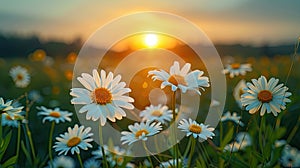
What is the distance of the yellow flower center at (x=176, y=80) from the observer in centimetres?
88

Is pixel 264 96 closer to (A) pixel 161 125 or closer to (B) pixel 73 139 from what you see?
(B) pixel 73 139

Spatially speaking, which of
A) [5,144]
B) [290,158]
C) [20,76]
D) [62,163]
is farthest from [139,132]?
[20,76]


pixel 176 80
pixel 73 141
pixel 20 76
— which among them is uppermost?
pixel 20 76

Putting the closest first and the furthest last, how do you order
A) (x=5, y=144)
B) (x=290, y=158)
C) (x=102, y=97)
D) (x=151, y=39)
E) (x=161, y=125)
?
(x=102, y=97) < (x=5, y=144) < (x=161, y=125) < (x=290, y=158) < (x=151, y=39)

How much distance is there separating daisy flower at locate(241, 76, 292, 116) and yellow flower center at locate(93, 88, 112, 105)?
255 millimetres

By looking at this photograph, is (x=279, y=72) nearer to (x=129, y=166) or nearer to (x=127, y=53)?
(x=127, y=53)

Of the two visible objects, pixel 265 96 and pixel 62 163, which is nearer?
pixel 265 96

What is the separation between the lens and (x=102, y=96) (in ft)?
2.78

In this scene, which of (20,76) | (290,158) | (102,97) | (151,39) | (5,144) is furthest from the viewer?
(20,76)

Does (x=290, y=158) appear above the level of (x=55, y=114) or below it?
below

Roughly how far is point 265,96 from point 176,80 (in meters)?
0.18

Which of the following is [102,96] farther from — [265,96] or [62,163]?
[62,163]

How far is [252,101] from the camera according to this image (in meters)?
0.90

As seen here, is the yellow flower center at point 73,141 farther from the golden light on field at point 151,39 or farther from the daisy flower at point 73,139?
the golden light on field at point 151,39
